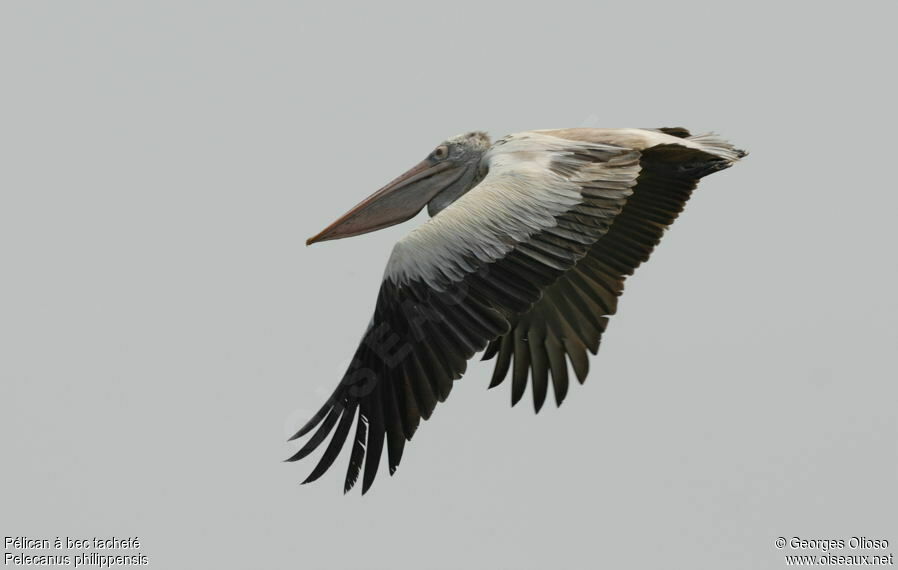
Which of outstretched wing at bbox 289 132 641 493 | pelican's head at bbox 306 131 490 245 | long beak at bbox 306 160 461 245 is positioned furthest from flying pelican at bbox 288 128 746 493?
long beak at bbox 306 160 461 245

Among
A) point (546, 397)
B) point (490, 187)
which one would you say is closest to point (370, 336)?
point (490, 187)

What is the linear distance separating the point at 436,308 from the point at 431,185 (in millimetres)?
2215

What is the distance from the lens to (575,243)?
1167 cm

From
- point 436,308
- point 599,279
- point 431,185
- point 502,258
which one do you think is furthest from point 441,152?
point 436,308

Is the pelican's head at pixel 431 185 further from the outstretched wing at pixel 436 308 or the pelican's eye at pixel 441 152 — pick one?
the outstretched wing at pixel 436 308

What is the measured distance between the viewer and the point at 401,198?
13.4 metres

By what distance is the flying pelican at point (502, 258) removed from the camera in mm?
11398

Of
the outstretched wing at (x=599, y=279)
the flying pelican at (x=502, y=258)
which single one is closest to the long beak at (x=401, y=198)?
the flying pelican at (x=502, y=258)

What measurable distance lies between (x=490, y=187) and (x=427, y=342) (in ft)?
4.26

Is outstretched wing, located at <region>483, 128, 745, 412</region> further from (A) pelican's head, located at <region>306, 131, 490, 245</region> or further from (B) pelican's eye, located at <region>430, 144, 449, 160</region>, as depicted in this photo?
(B) pelican's eye, located at <region>430, 144, 449, 160</region>

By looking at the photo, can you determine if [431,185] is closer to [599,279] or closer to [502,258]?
[599,279]

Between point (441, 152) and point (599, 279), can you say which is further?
point (441, 152)

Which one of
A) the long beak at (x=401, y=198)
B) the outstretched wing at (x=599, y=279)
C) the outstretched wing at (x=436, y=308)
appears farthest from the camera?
the long beak at (x=401, y=198)

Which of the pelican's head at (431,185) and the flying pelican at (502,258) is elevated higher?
the pelican's head at (431,185)
